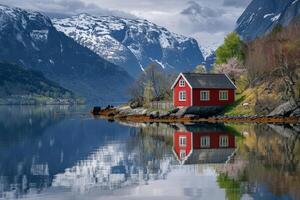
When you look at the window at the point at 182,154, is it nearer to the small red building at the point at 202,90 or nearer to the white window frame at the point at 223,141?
the white window frame at the point at 223,141

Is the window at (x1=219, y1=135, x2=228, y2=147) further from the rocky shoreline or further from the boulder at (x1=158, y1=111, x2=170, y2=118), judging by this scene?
the boulder at (x1=158, y1=111, x2=170, y2=118)

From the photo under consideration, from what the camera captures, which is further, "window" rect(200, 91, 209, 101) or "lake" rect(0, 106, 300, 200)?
"window" rect(200, 91, 209, 101)

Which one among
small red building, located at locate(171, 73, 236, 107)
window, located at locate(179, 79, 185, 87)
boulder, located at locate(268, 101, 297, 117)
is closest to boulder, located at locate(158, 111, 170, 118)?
small red building, located at locate(171, 73, 236, 107)

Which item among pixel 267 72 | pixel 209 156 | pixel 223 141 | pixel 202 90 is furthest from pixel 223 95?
pixel 209 156

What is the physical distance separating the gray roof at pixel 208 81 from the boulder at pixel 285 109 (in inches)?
746

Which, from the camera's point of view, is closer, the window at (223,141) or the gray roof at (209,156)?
the gray roof at (209,156)

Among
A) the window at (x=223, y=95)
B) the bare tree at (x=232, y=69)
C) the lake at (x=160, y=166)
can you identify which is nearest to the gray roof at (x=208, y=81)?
the window at (x=223, y=95)

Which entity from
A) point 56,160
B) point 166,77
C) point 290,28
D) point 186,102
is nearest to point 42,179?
point 56,160

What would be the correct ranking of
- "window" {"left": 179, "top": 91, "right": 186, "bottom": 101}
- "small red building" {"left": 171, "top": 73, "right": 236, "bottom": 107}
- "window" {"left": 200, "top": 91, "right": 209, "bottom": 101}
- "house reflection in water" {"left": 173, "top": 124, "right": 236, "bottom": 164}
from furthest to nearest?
1. "window" {"left": 179, "top": 91, "right": 186, "bottom": 101}
2. "window" {"left": 200, "top": 91, "right": 209, "bottom": 101}
3. "small red building" {"left": 171, "top": 73, "right": 236, "bottom": 107}
4. "house reflection in water" {"left": 173, "top": 124, "right": 236, "bottom": 164}

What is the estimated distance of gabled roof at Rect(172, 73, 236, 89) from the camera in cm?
10250

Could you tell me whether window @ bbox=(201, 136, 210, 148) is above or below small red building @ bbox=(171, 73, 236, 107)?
below

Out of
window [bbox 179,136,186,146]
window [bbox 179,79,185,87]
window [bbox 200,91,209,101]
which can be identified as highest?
window [bbox 179,79,185,87]

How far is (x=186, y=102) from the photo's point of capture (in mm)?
101750

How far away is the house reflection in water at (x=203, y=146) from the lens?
147 feet
